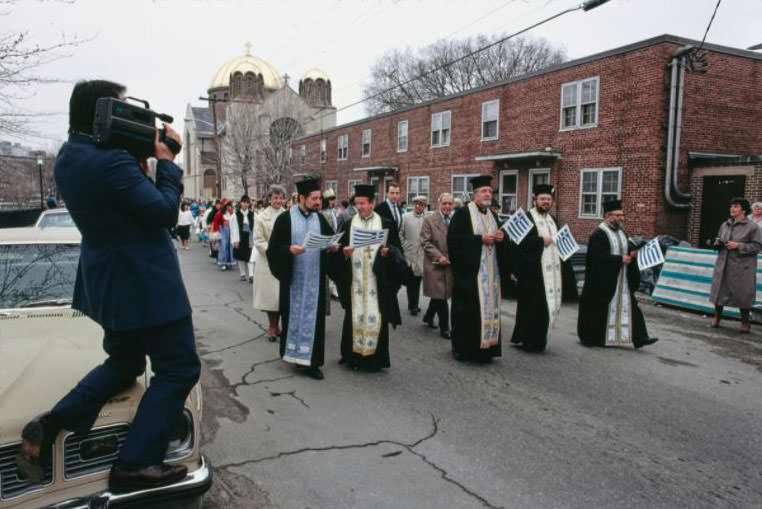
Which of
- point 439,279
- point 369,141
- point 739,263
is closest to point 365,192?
point 439,279

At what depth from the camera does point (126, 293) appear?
2.44 metres

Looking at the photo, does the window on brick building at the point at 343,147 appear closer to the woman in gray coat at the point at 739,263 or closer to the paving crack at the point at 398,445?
the woman in gray coat at the point at 739,263

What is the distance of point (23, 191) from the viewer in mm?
52562

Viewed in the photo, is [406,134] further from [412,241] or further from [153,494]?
[153,494]

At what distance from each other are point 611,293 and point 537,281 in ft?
3.59

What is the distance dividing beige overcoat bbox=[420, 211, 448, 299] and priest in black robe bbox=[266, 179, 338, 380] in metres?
2.17

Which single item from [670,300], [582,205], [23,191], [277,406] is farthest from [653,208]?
[23,191]

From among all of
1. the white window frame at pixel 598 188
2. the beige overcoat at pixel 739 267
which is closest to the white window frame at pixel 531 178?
the white window frame at pixel 598 188

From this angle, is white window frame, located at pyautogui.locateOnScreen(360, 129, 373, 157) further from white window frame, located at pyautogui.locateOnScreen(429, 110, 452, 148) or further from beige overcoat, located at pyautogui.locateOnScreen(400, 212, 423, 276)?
beige overcoat, located at pyautogui.locateOnScreen(400, 212, 423, 276)

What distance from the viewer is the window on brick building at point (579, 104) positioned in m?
18.4

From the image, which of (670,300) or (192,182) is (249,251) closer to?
(670,300)

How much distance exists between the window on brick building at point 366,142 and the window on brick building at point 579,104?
1559cm

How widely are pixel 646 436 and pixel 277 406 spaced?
301 cm

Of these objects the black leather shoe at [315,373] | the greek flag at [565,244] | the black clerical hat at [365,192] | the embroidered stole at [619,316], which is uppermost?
the black clerical hat at [365,192]
